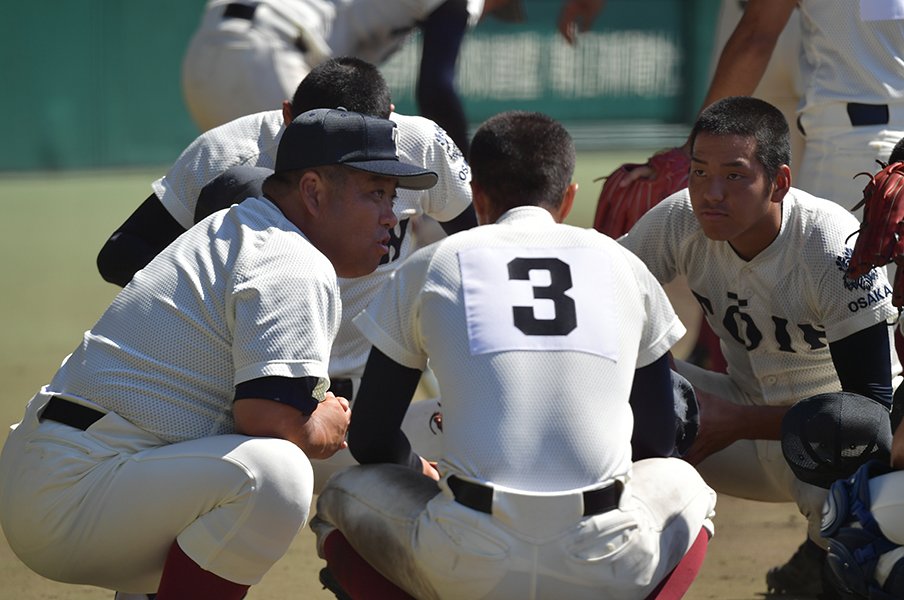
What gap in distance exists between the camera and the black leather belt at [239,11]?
625 cm

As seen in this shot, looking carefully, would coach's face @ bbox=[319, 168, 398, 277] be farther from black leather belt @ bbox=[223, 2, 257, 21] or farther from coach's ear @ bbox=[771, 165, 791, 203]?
black leather belt @ bbox=[223, 2, 257, 21]

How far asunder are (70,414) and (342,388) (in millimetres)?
1272

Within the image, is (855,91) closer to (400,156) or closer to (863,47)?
(863,47)

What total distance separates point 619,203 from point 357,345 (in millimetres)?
1021

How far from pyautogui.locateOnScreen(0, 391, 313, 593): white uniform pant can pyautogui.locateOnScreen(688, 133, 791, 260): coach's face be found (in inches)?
55.7

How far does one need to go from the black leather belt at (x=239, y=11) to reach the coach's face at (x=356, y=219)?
3333 millimetres

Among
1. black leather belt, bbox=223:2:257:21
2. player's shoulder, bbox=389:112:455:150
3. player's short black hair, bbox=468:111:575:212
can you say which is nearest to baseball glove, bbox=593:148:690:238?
player's shoulder, bbox=389:112:455:150

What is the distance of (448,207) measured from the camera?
4.24m

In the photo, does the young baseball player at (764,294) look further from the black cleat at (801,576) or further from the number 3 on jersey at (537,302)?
the number 3 on jersey at (537,302)

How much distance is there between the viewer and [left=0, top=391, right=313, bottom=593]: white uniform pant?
2.88 m

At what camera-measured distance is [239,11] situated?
20.6ft

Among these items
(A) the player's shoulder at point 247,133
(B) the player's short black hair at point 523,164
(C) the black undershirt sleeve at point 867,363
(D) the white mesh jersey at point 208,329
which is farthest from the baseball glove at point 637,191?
(D) the white mesh jersey at point 208,329

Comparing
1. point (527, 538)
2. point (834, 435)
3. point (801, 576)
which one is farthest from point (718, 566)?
point (527, 538)

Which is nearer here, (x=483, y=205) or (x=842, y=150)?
(x=483, y=205)
